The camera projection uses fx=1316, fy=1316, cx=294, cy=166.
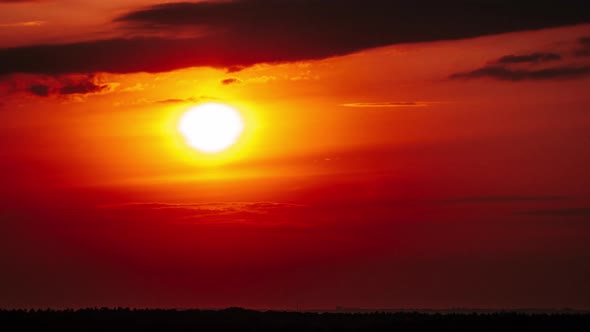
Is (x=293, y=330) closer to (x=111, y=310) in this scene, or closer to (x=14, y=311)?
(x=111, y=310)

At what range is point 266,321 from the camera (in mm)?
61531

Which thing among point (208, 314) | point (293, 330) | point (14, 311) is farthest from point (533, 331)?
point (14, 311)

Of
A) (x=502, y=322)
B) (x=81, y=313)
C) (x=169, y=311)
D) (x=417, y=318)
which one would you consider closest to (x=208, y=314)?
(x=169, y=311)

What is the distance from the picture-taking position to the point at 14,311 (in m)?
64.9

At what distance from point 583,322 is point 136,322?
20.4 m

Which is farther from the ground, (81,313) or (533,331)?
(81,313)

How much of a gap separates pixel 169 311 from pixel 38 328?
6889mm

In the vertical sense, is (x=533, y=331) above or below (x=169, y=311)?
below

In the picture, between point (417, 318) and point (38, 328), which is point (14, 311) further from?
point (417, 318)

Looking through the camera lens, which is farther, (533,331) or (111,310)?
(111,310)

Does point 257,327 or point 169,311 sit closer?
point 257,327

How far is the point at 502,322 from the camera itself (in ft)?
194

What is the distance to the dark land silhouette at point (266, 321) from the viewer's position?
58656 mm

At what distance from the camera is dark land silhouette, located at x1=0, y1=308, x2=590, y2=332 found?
58656 mm
